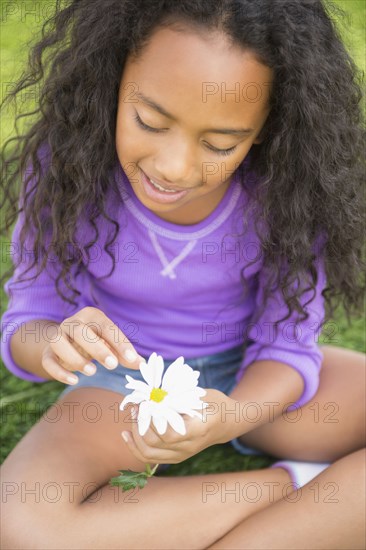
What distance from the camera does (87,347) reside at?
1.21 metres

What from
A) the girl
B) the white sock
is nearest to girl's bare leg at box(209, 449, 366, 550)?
the girl

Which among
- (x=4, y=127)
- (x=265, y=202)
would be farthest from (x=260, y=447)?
(x=4, y=127)

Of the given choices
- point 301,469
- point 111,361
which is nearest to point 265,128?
point 111,361

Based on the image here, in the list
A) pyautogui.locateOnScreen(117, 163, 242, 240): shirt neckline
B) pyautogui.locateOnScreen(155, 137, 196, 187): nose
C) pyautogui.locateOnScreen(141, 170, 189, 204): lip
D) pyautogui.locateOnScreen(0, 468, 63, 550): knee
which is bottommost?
pyautogui.locateOnScreen(0, 468, 63, 550): knee

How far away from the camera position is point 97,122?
1.41m

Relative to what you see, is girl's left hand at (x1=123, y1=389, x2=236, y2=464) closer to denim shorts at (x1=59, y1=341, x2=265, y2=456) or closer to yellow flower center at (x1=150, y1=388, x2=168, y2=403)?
yellow flower center at (x1=150, y1=388, x2=168, y2=403)

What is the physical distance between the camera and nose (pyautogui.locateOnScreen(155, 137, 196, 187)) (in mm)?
1248

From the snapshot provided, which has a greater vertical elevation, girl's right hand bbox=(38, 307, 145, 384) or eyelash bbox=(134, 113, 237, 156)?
eyelash bbox=(134, 113, 237, 156)

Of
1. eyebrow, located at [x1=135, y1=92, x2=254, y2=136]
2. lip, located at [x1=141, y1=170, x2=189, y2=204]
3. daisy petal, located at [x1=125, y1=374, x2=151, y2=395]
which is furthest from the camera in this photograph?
lip, located at [x1=141, y1=170, x2=189, y2=204]

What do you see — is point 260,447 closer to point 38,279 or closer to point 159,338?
point 159,338

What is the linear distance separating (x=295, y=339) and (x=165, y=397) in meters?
0.50

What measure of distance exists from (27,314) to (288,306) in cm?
51

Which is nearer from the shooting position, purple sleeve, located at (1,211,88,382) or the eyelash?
the eyelash

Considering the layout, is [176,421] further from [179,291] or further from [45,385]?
[45,385]
